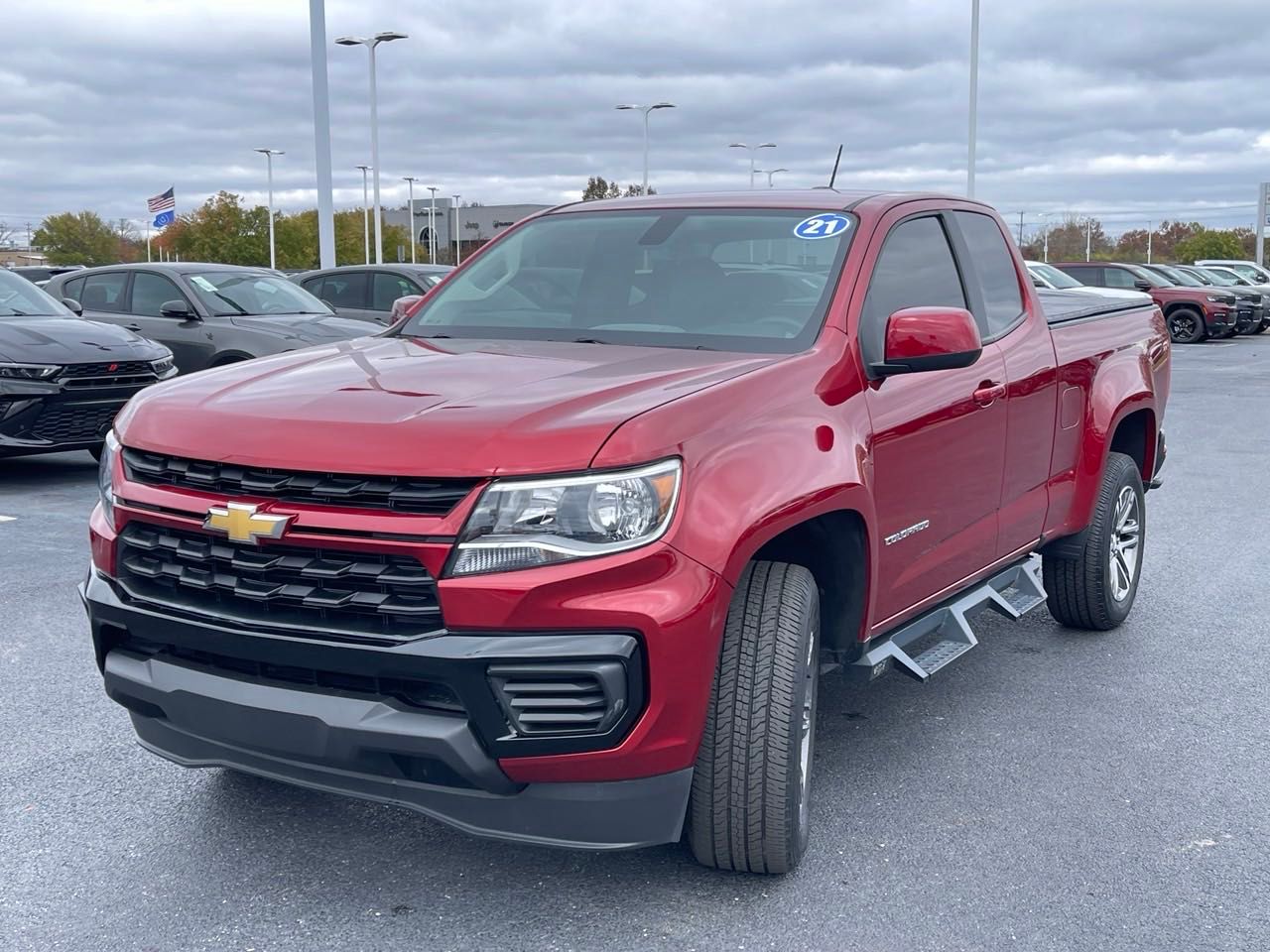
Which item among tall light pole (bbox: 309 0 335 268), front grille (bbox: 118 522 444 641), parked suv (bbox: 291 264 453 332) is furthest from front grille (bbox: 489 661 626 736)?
tall light pole (bbox: 309 0 335 268)

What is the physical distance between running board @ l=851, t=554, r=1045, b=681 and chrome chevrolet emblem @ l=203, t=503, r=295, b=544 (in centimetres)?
172

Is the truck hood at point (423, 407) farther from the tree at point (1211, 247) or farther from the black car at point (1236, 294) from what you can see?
the tree at point (1211, 247)

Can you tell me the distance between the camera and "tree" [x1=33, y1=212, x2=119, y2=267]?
107 m

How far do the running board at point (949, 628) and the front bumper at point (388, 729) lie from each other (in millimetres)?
1132

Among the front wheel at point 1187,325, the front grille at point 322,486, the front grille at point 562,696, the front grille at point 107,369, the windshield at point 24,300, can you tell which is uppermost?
the windshield at point 24,300

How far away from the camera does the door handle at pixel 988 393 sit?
449cm

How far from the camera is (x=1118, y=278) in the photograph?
98.8 feet

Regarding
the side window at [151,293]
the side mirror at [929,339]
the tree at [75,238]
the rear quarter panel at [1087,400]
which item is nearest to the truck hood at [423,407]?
the side mirror at [929,339]

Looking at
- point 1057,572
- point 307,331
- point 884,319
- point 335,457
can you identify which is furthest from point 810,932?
point 307,331

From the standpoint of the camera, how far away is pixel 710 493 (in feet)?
10.2

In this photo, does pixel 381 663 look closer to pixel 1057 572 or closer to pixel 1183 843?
pixel 1183 843

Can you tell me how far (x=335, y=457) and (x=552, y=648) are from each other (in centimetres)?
64

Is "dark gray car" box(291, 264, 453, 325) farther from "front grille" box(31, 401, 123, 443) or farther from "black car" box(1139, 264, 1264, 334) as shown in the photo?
"black car" box(1139, 264, 1264, 334)

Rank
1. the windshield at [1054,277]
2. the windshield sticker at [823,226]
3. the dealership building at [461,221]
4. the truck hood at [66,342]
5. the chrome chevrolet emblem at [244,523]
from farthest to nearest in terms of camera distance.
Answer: the dealership building at [461,221] < the windshield at [1054,277] < the truck hood at [66,342] < the windshield sticker at [823,226] < the chrome chevrolet emblem at [244,523]
